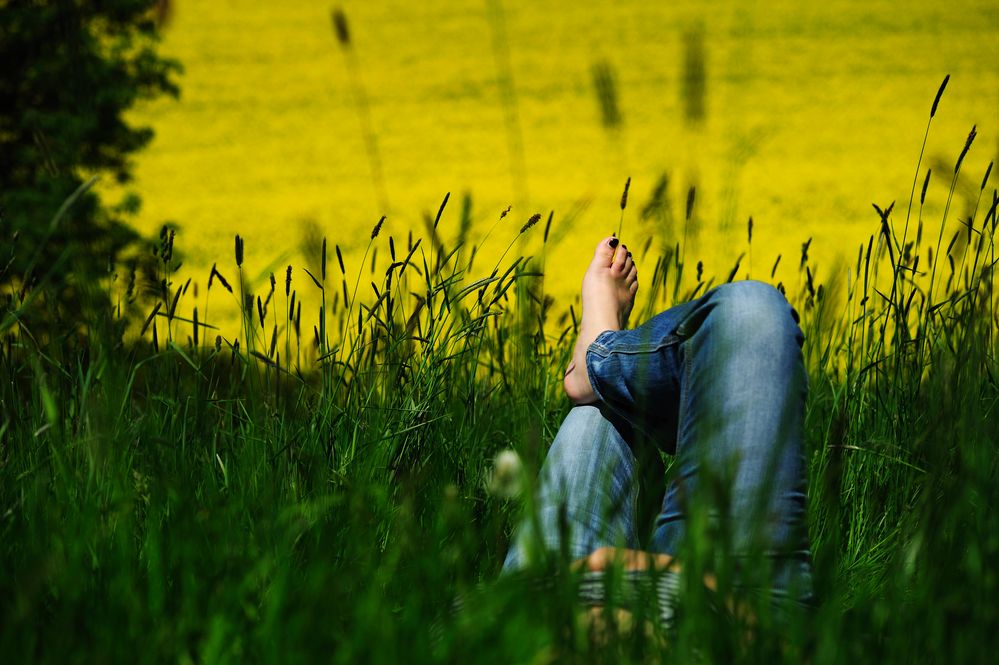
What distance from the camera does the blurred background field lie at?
30.0 ft

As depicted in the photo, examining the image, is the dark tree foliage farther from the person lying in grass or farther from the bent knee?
the bent knee

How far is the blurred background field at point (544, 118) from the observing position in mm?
9148

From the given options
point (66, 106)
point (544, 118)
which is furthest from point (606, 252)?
point (544, 118)

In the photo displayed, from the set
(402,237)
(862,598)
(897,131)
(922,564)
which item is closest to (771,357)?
(922,564)

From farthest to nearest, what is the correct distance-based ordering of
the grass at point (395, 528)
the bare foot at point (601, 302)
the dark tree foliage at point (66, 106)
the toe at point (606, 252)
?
the dark tree foliage at point (66, 106) → the toe at point (606, 252) → the bare foot at point (601, 302) → the grass at point (395, 528)

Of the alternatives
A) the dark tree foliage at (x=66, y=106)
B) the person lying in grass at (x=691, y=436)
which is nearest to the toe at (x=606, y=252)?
the person lying in grass at (x=691, y=436)

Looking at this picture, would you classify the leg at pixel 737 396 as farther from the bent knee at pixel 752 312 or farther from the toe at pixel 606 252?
the toe at pixel 606 252

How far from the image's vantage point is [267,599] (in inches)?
41.1

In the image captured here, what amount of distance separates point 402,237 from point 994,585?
284 inches

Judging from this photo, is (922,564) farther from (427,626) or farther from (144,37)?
(144,37)

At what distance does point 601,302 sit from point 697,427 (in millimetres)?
619

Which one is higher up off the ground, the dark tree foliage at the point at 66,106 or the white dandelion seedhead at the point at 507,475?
the dark tree foliage at the point at 66,106

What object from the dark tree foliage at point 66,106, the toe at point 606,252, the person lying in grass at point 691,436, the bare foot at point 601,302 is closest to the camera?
the person lying in grass at point 691,436

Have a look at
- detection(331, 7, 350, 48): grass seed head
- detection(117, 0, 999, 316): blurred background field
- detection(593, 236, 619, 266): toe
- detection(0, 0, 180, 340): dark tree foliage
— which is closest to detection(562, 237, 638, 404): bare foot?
detection(593, 236, 619, 266): toe
